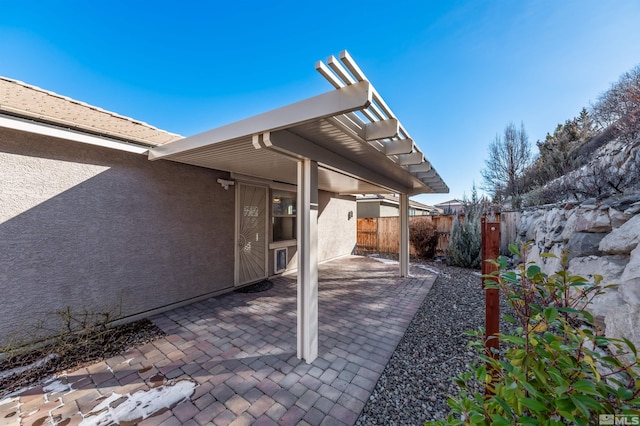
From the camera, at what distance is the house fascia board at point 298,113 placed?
2.11m

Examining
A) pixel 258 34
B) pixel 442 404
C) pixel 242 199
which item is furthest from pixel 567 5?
pixel 242 199

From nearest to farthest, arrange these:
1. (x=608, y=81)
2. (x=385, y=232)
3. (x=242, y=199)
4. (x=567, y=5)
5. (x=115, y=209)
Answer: (x=115, y=209), (x=567, y=5), (x=242, y=199), (x=608, y=81), (x=385, y=232)

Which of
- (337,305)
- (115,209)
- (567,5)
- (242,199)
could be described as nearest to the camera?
(115,209)

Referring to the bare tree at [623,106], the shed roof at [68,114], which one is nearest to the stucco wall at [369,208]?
the bare tree at [623,106]

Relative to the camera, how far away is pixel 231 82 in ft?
24.8

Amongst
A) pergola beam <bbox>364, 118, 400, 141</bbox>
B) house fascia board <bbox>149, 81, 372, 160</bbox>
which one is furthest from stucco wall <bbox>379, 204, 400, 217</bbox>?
house fascia board <bbox>149, 81, 372, 160</bbox>

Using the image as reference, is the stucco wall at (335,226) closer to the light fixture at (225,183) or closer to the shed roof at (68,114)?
the light fixture at (225,183)

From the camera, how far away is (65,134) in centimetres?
333

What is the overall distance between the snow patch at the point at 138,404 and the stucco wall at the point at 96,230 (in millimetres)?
2003

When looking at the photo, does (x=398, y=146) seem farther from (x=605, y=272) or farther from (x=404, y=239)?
(x=404, y=239)

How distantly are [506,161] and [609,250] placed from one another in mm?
17034

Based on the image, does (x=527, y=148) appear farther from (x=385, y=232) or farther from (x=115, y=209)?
(x=115, y=209)

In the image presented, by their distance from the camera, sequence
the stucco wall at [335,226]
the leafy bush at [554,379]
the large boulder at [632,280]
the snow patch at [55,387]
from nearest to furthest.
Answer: the leafy bush at [554,379], the large boulder at [632,280], the snow patch at [55,387], the stucco wall at [335,226]

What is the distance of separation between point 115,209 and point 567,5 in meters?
9.25
